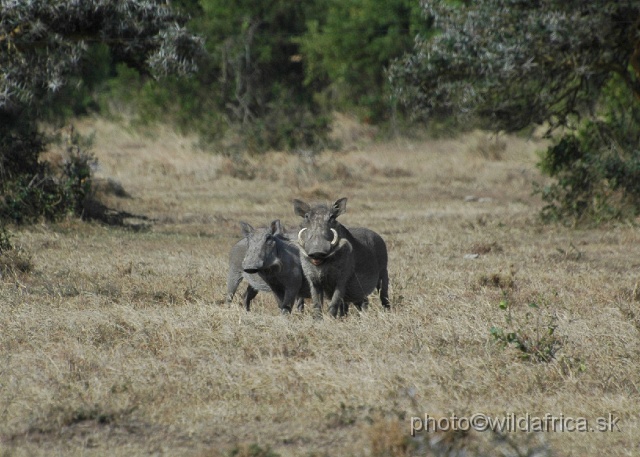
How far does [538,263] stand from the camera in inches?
494

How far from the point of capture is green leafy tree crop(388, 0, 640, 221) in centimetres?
1526

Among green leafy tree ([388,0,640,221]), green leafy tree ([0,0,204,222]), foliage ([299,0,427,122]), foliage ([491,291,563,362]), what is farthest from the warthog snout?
foliage ([299,0,427,122])

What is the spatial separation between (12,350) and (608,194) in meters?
11.3

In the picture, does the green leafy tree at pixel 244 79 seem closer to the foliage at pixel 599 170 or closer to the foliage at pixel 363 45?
the foliage at pixel 363 45

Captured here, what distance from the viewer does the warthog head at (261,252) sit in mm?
8742

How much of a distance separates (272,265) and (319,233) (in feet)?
1.65

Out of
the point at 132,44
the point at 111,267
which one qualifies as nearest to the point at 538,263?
the point at 111,267

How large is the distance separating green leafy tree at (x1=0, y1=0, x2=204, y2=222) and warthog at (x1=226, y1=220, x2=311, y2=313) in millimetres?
6202

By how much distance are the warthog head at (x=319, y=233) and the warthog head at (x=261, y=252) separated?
0.91 feet

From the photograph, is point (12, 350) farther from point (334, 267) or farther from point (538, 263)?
point (538, 263)

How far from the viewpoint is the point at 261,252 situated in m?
8.85

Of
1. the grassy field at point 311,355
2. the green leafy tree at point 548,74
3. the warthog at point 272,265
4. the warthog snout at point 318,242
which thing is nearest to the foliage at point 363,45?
the green leafy tree at point 548,74

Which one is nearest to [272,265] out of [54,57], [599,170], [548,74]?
[54,57]

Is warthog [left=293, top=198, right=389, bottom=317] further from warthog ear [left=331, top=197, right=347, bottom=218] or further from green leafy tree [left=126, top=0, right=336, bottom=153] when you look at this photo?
green leafy tree [left=126, top=0, right=336, bottom=153]
